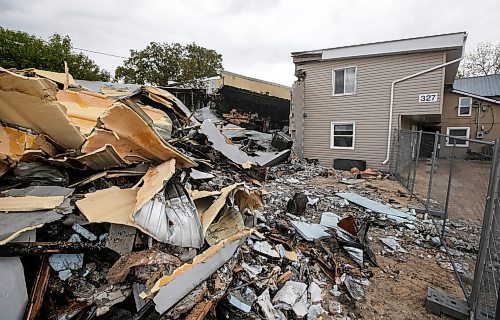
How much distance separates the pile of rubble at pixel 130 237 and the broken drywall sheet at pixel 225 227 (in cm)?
1

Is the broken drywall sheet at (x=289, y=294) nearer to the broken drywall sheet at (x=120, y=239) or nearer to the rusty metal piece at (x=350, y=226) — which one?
the broken drywall sheet at (x=120, y=239)

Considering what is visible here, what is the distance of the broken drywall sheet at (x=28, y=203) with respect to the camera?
1.94 metres

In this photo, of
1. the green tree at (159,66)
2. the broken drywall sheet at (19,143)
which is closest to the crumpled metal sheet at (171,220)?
the broken drywall sheet at (19,143)

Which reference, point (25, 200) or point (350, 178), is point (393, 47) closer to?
point (350, 178)

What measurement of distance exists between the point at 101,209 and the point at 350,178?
27.9ft

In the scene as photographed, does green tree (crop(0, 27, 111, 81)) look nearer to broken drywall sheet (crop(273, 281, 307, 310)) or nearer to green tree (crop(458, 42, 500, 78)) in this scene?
broken drywall sheet (crop(273, 281, 307, 310))

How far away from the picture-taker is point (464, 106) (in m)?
13.4

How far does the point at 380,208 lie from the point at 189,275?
4.86m

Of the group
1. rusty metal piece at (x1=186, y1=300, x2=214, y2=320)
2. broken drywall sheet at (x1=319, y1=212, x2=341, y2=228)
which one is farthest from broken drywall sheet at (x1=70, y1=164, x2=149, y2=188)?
broken drywall sheet at (x1=319, y1=212, x2=341, y2=228)

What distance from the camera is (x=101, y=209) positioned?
2.05 metres

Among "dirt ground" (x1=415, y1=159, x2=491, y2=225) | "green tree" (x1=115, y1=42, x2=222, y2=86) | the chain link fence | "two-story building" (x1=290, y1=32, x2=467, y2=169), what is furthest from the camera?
"green tree" (x1=115, y1=42, x2=222, y2=86)

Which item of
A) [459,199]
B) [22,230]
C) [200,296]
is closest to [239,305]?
[200,296]

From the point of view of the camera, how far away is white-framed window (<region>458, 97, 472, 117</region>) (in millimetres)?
13297

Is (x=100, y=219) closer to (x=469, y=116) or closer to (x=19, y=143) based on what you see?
(x=19, y=143)
